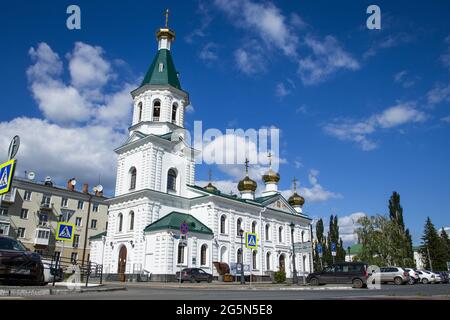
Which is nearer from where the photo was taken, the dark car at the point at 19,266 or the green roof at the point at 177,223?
the dark car at the point at 19,266

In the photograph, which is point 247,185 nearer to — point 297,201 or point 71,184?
point 297,201

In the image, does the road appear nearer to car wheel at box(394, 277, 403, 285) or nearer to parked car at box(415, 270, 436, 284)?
car wheel at box(394, 277, 403, 285)

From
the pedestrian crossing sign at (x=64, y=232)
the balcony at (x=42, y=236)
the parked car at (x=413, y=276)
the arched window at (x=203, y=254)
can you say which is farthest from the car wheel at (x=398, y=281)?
the balcony at (x=42, y=236)

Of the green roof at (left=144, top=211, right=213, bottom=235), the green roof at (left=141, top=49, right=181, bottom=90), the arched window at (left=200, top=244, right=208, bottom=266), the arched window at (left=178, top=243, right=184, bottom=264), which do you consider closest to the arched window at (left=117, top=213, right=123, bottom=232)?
the green roof at (left=144, top=211, right=213, bottom=235)

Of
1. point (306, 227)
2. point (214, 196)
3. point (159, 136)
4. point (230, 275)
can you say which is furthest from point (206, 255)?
point (306, 227)

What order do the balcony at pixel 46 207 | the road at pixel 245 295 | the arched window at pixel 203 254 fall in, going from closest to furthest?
the road at pixel 245 295, the arched window at pixel 203 254, the balcony at pixel 46 207

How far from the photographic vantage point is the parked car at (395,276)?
1097 inches

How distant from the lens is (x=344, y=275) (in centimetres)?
2389

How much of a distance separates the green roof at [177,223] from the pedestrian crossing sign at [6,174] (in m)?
22.6

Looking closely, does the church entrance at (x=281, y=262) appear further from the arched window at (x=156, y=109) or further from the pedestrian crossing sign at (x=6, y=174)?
the pedestrian crossing sign at (x=6, y=174)

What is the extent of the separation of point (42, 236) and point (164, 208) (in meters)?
19.5

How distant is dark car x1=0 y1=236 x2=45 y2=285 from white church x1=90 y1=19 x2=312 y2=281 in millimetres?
21475

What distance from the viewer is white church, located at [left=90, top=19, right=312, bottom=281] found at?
114 feet

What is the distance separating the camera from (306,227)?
55.2 metres
